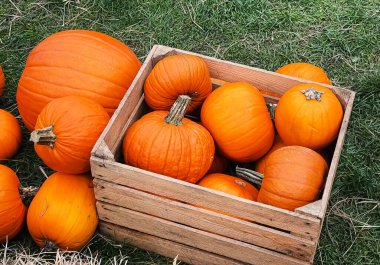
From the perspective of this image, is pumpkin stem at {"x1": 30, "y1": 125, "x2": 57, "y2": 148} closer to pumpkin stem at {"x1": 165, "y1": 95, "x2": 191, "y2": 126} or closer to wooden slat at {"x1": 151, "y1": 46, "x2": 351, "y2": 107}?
pumpkin stem at {"x1": 165, "y1": 95, "x2": 191, "y2": 126}

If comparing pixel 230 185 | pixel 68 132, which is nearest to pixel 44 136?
pixel 68 132

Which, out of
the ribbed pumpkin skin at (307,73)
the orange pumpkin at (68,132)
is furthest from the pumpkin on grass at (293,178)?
the orange pumpkin at (68,132)

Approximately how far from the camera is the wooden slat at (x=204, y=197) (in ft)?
8.64

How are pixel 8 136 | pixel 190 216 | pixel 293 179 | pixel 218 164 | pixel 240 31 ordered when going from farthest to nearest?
1. pixel 240 31
2. pixel 8 136
3. pixel 218 164
4. pixel 190 216
5. pixel 293 179

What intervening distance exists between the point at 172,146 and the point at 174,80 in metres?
0.37

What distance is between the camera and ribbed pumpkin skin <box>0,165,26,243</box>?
3.00 meters

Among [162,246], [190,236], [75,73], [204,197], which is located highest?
[75,73]

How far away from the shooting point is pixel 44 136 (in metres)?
2.88

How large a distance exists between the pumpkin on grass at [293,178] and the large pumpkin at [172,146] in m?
0.32

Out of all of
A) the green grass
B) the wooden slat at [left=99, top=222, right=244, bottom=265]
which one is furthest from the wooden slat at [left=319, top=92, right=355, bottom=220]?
the green grass

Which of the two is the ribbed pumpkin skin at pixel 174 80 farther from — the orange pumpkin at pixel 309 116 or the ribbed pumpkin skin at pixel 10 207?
the ribbed pumpkin skin at pixel 10 207

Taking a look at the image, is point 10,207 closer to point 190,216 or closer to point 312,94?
point 190,216

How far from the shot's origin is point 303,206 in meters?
2.62

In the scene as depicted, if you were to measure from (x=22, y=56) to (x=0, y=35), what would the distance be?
1.05 ft
